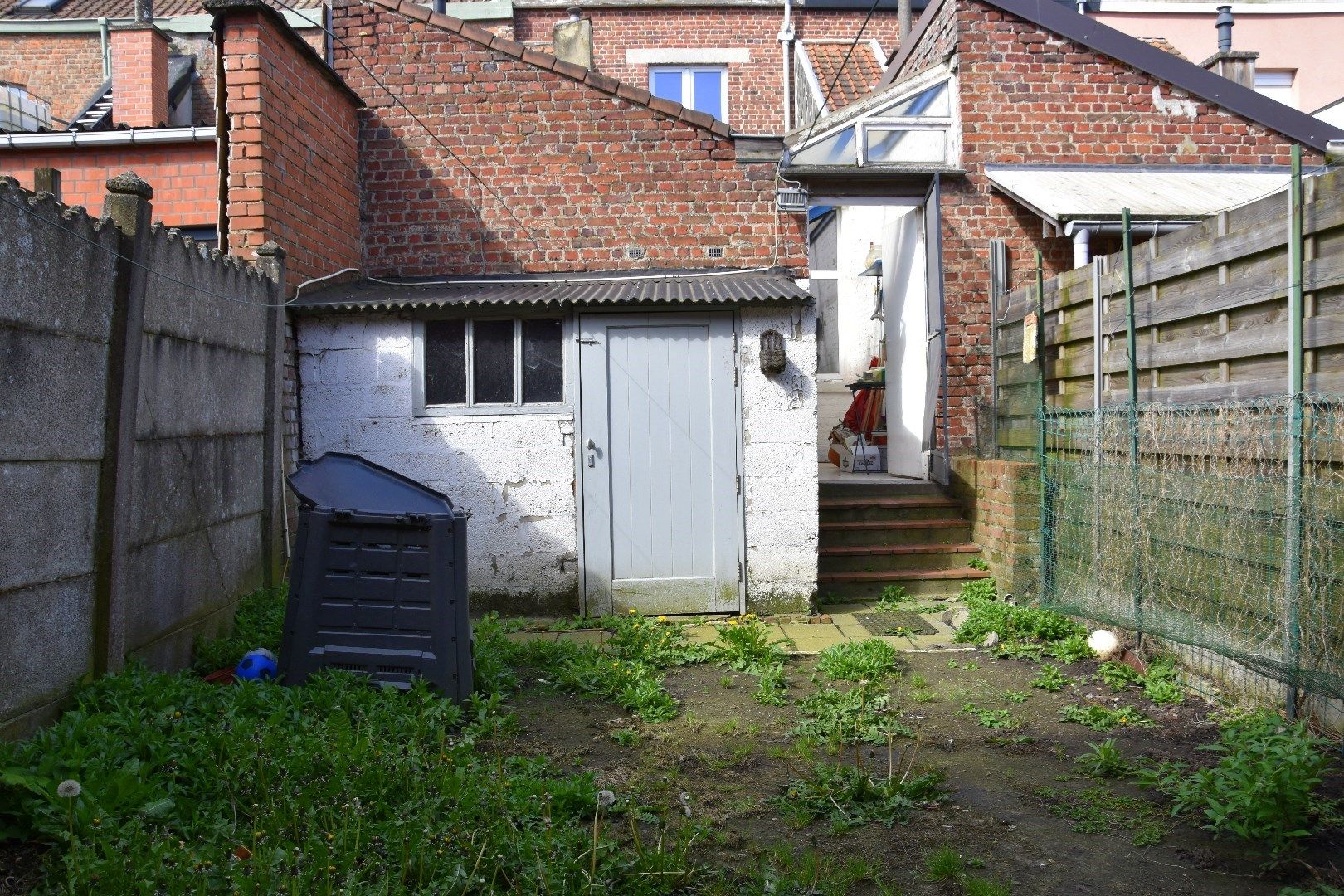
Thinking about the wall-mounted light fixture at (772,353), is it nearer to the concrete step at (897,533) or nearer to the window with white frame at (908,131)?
the concrete step at (897,533)

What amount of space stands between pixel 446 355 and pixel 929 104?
5345 millimetres

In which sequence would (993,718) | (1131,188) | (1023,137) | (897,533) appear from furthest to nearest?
(1023,137) → (1131,188) → (897,533) → (993,718)

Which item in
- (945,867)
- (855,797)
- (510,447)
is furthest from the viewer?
(510,447)

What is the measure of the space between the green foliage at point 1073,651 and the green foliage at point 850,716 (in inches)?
52.8

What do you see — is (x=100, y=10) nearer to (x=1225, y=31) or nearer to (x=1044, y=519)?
(x=1225, y=31)

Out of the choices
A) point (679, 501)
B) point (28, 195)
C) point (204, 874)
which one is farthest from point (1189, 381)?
point (28, 195)

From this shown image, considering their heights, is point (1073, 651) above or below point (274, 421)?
below

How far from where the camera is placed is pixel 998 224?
31.6ft

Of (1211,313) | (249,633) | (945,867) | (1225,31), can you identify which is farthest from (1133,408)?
(1225,31)

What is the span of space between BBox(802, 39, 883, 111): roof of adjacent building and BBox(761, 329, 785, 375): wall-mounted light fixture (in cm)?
686

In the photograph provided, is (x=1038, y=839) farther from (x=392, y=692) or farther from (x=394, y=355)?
(x=394, y=355)

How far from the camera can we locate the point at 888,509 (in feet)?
29.6

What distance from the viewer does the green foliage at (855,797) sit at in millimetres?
4102

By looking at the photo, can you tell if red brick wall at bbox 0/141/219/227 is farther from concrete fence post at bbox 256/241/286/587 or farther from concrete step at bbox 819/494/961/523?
concrete step at bbox 819/494/961/523
